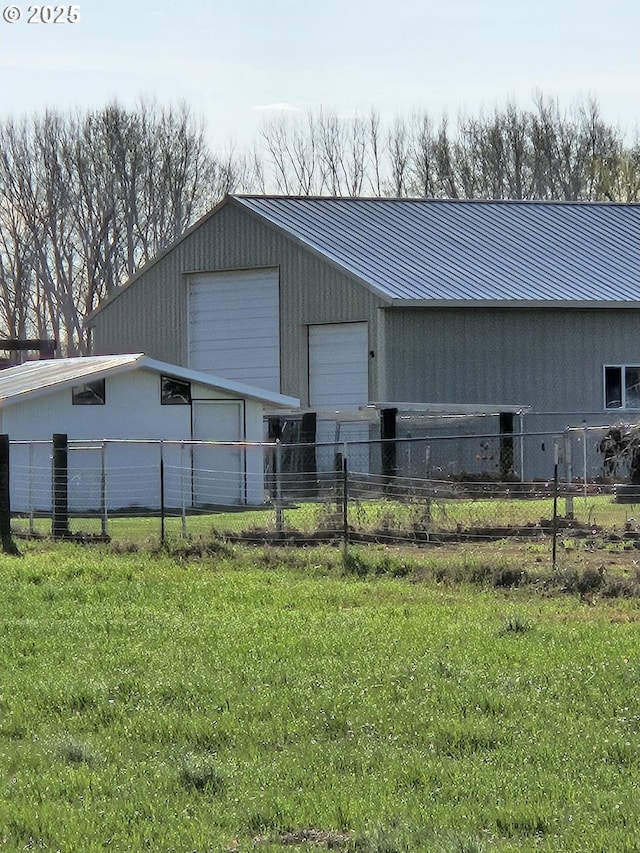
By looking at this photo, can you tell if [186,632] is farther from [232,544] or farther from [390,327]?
[390,327]

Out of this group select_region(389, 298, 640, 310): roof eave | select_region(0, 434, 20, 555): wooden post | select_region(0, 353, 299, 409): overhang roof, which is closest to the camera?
select_region(0, 434, 20, 555): wooden post

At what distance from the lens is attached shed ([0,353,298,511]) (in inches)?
1155

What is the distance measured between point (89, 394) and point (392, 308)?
32.5 feet

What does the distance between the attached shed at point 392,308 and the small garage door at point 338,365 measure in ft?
0.13

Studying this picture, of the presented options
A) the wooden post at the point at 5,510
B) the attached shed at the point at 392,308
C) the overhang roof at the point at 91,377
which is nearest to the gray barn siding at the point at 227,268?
the attached shed at the point at 392,308

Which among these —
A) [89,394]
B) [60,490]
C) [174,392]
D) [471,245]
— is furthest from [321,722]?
[471,245]

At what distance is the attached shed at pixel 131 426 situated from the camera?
29344 mm

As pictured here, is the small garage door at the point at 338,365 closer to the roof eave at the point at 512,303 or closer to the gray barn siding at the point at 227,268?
the gray barn siding at the point at 227,268

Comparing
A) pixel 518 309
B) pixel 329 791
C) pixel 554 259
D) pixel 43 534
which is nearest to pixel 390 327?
pixel 518 309

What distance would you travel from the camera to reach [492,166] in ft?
257

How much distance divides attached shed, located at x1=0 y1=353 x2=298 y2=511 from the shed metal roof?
Answer: 6.92 m

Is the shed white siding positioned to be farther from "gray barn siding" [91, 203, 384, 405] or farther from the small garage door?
"gray barn siding" [91, 203, 384, 405]

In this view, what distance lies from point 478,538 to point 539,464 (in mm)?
19952

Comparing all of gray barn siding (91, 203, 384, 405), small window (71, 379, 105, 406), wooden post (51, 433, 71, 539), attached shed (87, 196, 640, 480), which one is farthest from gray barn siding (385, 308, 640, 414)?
wooden post (51, 433, 71, 539)
